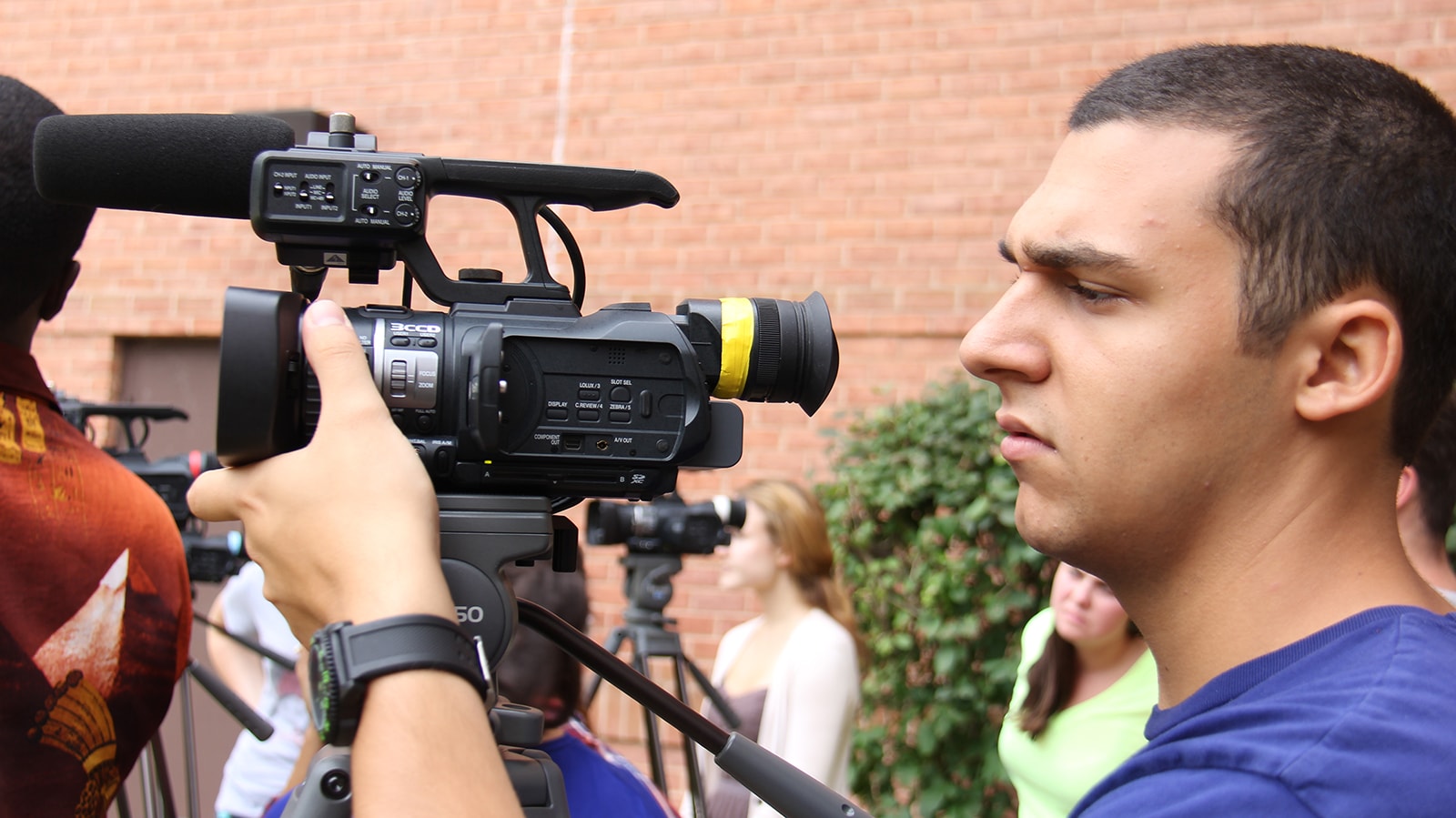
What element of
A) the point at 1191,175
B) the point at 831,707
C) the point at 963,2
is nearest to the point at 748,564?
the point at 831,707

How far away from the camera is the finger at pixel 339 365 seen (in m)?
1.16

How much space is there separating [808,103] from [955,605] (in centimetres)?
255

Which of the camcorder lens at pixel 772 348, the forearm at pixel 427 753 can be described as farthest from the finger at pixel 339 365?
the camcorder lens at pixel 772 348

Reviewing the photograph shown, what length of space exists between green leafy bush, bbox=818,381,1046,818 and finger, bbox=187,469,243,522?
3.18 meters

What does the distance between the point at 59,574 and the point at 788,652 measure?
2.65 meters

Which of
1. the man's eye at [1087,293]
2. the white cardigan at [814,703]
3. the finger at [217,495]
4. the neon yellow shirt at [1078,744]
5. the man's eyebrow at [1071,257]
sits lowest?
the white cardigan at [814,703]

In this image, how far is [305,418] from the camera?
125 cm

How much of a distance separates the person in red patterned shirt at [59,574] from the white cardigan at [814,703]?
2.26m

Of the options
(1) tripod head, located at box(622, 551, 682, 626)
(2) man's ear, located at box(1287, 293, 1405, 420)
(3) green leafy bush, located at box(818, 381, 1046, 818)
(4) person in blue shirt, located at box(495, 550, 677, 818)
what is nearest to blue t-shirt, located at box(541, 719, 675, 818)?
(4) person in blue shirt, located at box(495, 550, 677, 818)

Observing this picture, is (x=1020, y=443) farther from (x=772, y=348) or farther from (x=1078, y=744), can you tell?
(x=1078, y=744)

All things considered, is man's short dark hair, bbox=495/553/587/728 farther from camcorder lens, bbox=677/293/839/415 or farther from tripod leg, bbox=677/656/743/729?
camcorder lens, bbox=677/293/839/415

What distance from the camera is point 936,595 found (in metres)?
4.21

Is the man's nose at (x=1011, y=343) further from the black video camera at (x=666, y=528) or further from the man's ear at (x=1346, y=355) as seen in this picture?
the black video camera at (x=666, y=528)

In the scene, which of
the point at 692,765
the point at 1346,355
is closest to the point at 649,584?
the point at 692,765
